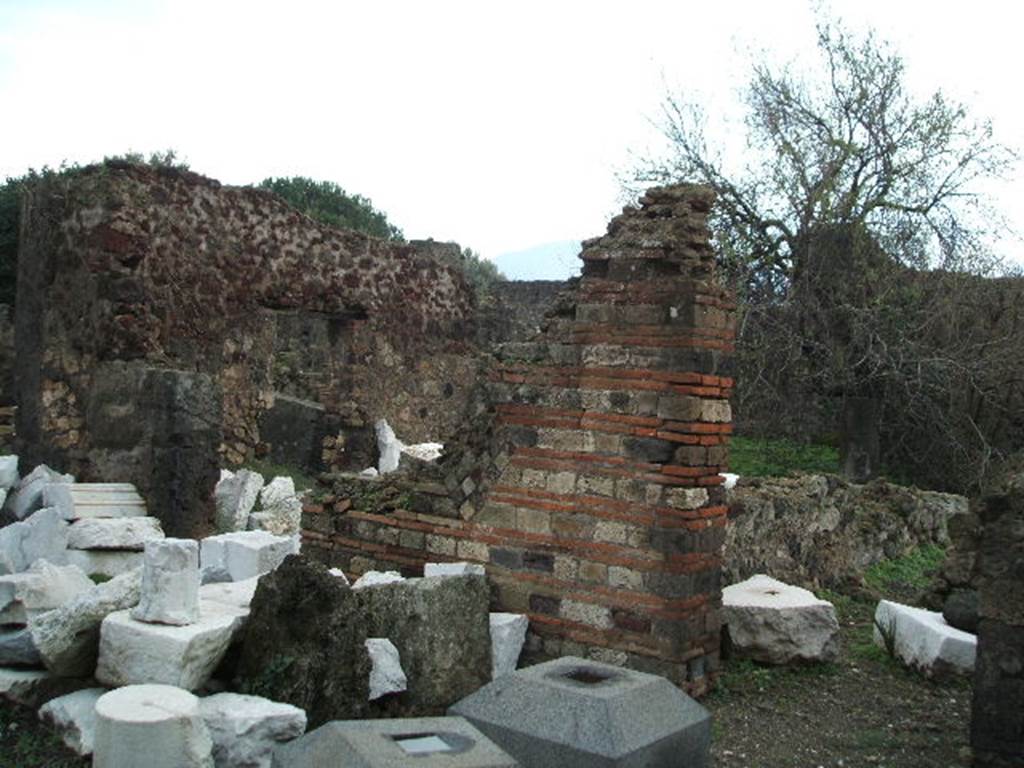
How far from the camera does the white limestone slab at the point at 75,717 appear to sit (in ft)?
14.4

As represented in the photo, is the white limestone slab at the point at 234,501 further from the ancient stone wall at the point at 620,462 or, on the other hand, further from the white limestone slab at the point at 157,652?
the white limestone slab at the point at 157,652

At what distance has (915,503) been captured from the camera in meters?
11.9

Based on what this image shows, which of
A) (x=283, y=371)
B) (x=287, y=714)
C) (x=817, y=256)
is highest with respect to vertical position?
(x=817, y=256)

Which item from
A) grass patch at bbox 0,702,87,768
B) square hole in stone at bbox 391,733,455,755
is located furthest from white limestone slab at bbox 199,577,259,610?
square hole in stone at bbox 391,733,455,755

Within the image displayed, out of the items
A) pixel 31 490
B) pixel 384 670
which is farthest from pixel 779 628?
pixel 31 490

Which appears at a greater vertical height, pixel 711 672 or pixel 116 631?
pixel 116 631

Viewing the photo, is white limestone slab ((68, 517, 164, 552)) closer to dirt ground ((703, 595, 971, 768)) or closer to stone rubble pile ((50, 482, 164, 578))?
stone rubble pile ((50, 482, 164, 578))

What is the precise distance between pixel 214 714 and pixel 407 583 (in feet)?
4.53

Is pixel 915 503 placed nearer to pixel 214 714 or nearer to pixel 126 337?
pixel 126 337

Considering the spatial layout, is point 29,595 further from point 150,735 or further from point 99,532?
point 99,532

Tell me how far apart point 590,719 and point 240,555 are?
371 centimetres

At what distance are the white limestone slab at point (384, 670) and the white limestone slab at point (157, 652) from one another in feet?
2.34

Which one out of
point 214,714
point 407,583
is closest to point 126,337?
point 407,583

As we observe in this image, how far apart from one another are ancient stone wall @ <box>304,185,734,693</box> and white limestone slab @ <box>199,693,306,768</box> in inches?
82.5
